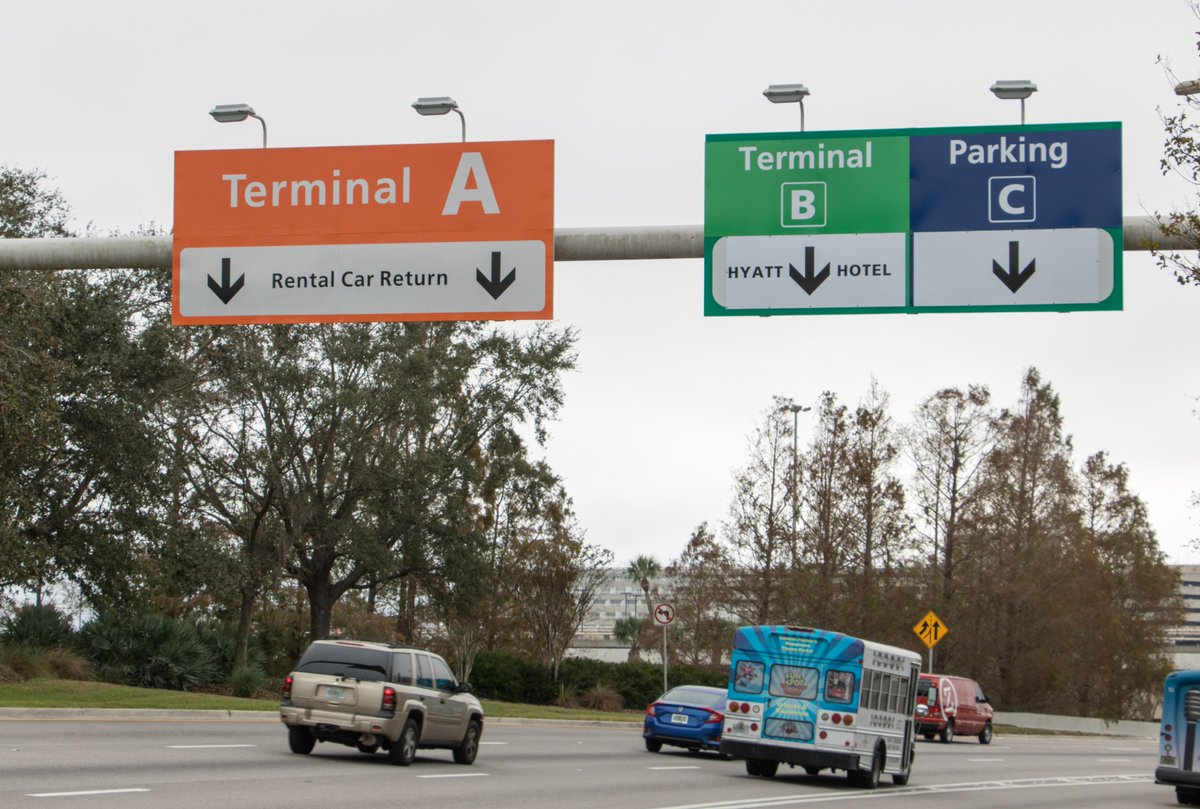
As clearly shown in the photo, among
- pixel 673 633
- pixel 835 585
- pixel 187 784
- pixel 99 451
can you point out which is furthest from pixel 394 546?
pixel 187 784

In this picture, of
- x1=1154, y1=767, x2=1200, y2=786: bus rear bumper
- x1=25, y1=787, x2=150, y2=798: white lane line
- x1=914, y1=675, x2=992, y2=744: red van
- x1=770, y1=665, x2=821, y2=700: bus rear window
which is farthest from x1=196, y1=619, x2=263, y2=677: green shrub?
x1=25, y1=787, x2=150, y2=798: white lane line

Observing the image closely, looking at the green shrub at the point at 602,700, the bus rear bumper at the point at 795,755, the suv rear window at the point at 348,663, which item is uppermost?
the suv rear window at the point at 348,663

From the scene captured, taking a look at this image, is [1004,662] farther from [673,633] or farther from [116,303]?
[116,303]

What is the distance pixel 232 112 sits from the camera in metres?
16.2

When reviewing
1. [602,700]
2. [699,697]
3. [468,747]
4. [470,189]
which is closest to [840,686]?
[468,747]

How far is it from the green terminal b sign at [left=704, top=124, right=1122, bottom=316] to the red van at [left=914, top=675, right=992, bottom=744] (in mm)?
29743

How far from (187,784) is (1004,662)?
179 feet

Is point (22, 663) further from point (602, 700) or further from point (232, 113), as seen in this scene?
point (602, 700)

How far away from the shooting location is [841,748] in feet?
74.1

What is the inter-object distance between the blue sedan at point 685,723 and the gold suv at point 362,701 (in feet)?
25.4

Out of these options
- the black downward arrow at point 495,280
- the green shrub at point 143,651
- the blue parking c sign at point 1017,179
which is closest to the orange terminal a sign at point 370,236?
the black downward arrow at point 495,280

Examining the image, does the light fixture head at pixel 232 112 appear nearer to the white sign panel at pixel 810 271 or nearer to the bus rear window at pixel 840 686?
the white sign panel at pixel 810 271

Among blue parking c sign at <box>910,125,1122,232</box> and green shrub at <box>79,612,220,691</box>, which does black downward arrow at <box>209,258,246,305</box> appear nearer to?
blue parking c sign at <box>910,125,1122,232</box>

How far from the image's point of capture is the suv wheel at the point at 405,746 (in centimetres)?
2007
